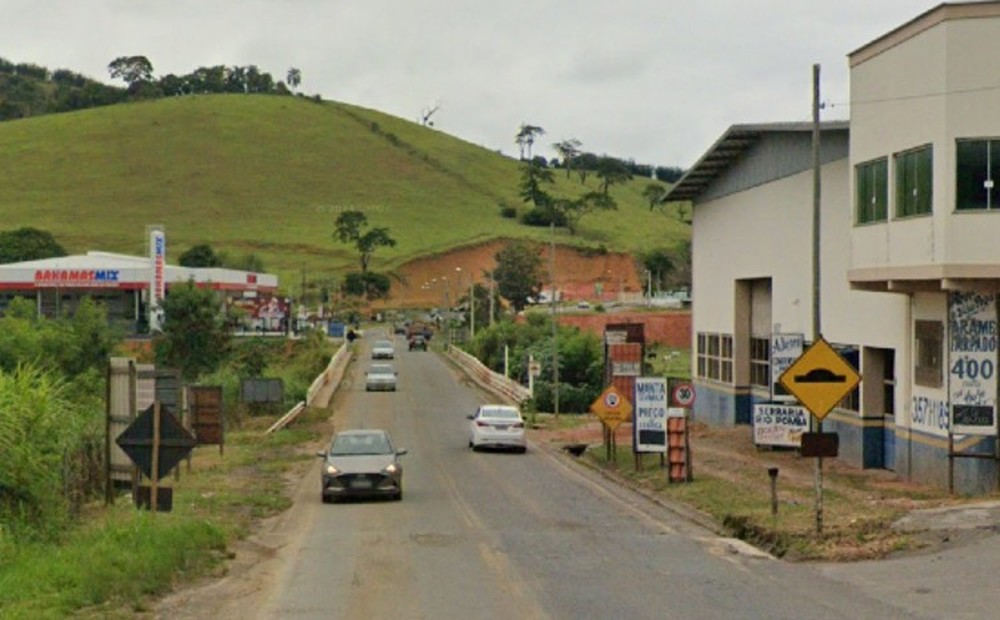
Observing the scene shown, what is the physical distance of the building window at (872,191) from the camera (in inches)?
1223

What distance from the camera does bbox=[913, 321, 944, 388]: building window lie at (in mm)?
30141

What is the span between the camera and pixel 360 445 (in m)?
31.6

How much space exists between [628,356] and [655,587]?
97.3 ft

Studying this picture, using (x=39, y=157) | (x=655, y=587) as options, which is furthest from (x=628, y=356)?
(x=39, y=157)

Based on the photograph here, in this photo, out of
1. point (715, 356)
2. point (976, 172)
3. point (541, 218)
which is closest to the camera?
point (976, 172)

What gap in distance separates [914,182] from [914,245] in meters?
1.30

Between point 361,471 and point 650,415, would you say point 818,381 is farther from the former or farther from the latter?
point 650,415

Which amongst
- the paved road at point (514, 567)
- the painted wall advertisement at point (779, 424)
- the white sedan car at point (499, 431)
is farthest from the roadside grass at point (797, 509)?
the white sedan car at point (499, 431)

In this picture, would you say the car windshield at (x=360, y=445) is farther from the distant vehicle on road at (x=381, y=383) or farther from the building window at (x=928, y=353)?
the distant vehicle on road at (x=381, y=383)

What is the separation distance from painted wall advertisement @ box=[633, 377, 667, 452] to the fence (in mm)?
28422

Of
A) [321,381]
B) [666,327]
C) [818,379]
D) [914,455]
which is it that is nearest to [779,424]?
[914,455]

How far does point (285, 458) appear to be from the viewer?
140ft

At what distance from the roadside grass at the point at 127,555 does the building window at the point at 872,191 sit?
14.1 m

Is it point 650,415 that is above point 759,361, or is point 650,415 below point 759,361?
below
